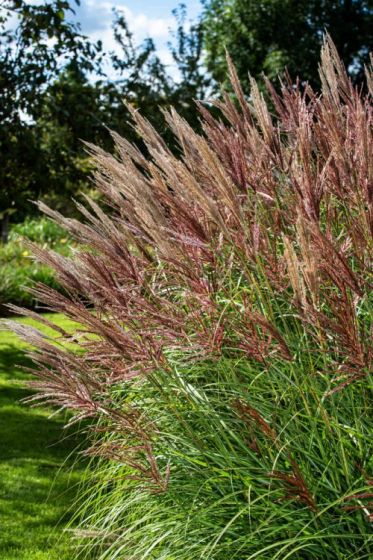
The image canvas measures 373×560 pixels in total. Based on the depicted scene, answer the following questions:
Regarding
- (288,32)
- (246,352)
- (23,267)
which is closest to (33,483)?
(246,352)

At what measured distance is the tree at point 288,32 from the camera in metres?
20.2

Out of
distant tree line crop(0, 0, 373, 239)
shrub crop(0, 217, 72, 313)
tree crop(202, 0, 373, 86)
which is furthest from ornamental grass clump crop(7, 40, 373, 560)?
tree crop(202, 0, 373, 86)

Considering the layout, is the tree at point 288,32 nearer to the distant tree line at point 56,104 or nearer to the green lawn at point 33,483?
the distant tree line at point 56,104

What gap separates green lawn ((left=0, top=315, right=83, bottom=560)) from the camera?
399cm

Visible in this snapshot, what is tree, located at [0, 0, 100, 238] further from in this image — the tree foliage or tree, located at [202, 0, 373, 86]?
tree, located at [202, 0, 373, 86]

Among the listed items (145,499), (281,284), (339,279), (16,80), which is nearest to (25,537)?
(145,499)

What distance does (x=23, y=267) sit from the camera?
14.8 metres

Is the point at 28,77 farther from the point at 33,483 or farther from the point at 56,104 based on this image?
the point at 33,483

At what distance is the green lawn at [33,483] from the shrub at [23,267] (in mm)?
4461

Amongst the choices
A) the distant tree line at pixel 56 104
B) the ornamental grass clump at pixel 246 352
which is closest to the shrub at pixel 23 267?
the distant tree line at pixel 56 104

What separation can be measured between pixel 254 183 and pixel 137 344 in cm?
73

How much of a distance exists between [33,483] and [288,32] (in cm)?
1777

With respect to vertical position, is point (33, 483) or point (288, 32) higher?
point (288, 32)

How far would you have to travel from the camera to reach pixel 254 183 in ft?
8.37
